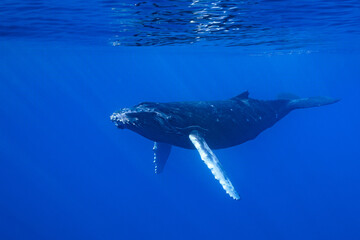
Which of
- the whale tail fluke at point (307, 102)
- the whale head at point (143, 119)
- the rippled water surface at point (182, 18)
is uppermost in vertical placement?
the rippled water surface at point (182, 18)

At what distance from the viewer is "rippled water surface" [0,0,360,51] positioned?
13867 millimetres

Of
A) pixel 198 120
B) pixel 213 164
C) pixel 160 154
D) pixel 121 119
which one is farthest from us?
pixel 160 154

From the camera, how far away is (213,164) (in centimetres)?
880

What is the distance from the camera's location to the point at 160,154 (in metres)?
13.5

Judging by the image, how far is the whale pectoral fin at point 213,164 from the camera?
810cm

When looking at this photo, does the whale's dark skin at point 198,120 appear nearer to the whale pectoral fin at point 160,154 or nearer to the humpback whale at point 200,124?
the humpback whale at point 200,124

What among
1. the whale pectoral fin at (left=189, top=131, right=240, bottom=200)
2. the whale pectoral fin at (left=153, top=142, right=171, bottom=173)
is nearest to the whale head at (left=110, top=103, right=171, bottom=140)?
the whale pectoral fin at (left=189, top=131, right=240, bottom=200)

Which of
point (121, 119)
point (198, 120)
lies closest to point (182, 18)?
point (198, 120)

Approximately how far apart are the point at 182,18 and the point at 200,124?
27.6 feet

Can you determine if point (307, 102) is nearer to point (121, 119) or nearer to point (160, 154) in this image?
point (160, 154)

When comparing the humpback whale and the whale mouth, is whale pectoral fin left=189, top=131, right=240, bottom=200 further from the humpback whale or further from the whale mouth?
the whale mouth

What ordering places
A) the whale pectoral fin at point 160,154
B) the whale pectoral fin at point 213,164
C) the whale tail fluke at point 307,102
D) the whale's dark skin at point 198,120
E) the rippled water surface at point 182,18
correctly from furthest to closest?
1. the whale tail fluke at point 307,102
2. the rippled water surface at point 182,18
3. the whale pectoral fin at point 160,154
4. the whale's dark skin at point 198,120
5. the whale pectoral fin at point 213,164

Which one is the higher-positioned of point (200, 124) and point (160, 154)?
point (200, 124)

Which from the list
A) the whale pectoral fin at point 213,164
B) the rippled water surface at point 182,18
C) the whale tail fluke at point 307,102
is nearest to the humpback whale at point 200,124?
the whale pectoral fin at point 213,164
